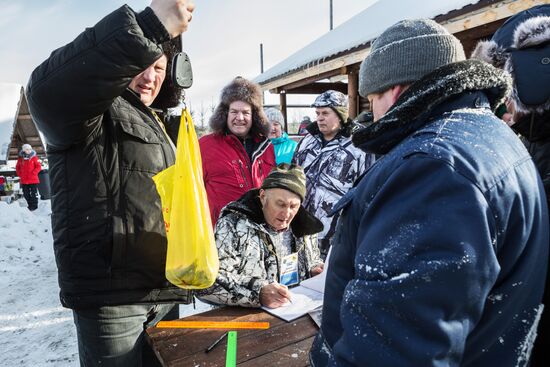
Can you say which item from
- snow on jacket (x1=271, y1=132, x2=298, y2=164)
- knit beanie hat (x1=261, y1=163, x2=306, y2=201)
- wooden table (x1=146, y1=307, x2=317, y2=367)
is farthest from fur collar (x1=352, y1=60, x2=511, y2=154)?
snow on jacket (x1=271, y1=132, x2=298, y2=164)

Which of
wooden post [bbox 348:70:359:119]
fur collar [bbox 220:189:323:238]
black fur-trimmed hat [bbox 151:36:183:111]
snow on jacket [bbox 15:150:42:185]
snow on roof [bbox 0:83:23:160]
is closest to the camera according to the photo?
black fur-trimmed hat [bbox 151:36:183:111]

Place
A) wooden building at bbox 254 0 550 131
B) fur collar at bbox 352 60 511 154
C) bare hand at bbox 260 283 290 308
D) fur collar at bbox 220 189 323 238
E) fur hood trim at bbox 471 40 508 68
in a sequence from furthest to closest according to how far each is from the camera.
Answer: wooden building at bbox 254 0 550 131 → fur collar at bbox 220 189 323 238 → bare hand at bbox 260 283 290 308 → fur hood trim at bbox 471 40 508 68 → fur collar at bbox 352 60 511 154

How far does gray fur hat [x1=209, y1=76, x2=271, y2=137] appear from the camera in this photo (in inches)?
110

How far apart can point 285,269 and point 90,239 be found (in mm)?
1154

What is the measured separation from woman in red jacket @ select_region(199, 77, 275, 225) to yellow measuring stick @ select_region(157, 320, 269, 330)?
131 cm

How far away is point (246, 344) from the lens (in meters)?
1.36

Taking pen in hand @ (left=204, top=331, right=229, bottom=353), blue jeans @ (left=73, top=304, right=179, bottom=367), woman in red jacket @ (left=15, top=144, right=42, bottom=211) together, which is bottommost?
woman in red jacket @ (left=15, top=144, right=42, bottom=211)

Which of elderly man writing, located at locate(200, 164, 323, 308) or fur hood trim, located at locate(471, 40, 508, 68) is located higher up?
fur hood trim, located at locate(471, 40, 508, 68)

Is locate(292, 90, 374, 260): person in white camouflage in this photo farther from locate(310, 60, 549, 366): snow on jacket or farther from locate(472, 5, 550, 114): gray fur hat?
locate(310, 60, 549, 366): snow on jacket

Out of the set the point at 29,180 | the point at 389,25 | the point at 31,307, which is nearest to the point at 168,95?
the point at 31,307

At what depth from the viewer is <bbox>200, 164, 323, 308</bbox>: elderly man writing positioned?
174 centimetres

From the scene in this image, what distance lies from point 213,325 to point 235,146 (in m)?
1.60

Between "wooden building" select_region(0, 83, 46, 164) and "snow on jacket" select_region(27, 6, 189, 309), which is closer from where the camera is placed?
"snow on jacket" select_region(27, 6, 189, 309)

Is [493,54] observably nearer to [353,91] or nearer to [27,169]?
[353,91]
